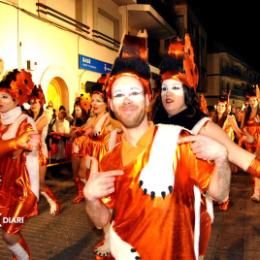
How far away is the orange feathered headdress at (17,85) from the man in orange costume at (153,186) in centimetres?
244

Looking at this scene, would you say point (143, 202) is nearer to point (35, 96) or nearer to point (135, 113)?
point (135, 113)

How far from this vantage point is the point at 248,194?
9.20 m

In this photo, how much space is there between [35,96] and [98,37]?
8.55m

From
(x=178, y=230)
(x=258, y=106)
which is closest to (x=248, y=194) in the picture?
(x=258, y=106)

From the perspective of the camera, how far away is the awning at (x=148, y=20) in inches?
748

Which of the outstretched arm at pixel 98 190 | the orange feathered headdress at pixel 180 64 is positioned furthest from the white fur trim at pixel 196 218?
the orange feathered headdress at pixel 180 64

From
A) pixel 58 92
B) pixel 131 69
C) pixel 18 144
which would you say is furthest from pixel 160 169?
pixel 58 92

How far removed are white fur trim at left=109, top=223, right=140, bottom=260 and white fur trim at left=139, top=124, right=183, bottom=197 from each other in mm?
355

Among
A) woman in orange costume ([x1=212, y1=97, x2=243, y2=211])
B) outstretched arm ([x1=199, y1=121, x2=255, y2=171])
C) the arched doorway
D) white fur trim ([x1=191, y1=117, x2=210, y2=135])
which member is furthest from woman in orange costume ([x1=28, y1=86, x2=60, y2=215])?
the arched doorway

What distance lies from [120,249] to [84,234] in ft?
12.8

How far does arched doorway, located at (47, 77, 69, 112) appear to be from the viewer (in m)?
13.8

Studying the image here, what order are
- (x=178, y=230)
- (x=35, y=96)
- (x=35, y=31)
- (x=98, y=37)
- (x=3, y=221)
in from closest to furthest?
(x=178, y=230)
(x=3, y=221)
(x=35, y=96)
(x=35, y=31)
(x=98, y=37)

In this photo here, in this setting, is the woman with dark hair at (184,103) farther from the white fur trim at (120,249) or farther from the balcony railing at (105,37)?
the balcony railing at (105,37)

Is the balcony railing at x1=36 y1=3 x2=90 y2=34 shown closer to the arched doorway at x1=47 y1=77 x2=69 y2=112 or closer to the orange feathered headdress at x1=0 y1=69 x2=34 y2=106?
the arched doorway at x1=47 y1=77 x2=69 y2=112
